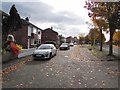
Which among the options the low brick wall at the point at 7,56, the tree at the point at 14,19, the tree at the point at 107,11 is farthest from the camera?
the tree at the point at 14,19

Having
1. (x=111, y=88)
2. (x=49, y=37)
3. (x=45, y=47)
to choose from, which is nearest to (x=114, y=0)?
(x=45, y=47)

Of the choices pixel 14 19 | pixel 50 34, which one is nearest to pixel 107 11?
pixel 14 19

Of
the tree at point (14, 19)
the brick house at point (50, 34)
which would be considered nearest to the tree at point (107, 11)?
the tree at point (14, 19)

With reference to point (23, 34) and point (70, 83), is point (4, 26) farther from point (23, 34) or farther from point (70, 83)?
point (70, 83)

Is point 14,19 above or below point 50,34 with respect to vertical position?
below

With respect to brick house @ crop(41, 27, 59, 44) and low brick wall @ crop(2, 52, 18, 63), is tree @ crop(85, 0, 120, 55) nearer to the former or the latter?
low brick wall @ crop(2, 52, 18, 63)

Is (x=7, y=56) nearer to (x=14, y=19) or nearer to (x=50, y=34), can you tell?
(x=14, y=19)

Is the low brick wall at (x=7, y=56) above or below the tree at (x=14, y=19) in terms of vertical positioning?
below

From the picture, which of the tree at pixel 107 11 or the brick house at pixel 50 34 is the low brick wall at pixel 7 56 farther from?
the brick house at pixel 50 34

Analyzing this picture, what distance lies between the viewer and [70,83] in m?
10.4

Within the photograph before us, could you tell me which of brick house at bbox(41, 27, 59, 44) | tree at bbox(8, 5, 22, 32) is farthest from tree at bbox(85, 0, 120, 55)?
brick house at bbox(41, 27, 59, 44)

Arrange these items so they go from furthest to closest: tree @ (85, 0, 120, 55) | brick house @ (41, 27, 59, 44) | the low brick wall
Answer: brick house @ (41, 27, 59, 44)
tree @ (85, 0, 120, 55)
the low brick wall

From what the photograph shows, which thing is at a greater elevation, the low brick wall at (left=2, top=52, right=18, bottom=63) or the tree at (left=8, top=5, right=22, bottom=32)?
the tree at (left=8, top=5, right=22, bottom=32)

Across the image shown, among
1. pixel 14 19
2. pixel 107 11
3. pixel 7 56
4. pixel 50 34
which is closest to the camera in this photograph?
pixel 7 56
